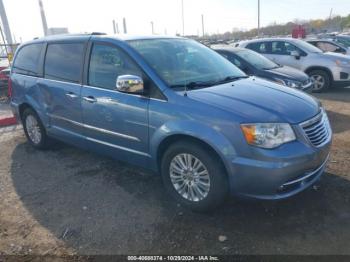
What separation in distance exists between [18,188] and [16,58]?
Answer: 257cm

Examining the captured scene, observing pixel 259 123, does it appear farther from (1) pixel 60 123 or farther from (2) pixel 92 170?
(1) pixel 60 123

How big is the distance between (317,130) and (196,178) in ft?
4.37

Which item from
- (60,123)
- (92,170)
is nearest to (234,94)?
(92,170)

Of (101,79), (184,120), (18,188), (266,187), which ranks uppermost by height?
(101,79)

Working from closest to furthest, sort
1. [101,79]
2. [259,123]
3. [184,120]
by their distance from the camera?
[259,123], [184,120], [101,79]

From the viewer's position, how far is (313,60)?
9969mm

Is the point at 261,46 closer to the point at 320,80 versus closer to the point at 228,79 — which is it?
the point at 320,80

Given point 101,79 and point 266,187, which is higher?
point 101,79

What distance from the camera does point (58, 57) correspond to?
495 cm

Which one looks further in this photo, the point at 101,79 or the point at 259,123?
the point at 101,79

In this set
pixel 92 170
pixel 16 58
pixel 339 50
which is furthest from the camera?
pixel 339 50

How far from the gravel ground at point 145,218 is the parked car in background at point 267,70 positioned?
290cm

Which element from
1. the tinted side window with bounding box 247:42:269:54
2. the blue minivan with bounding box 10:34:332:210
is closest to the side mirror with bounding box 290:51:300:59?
the tinted side window with bounding box 247:42:269:54

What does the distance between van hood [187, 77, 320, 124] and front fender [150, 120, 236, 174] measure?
25 cm
